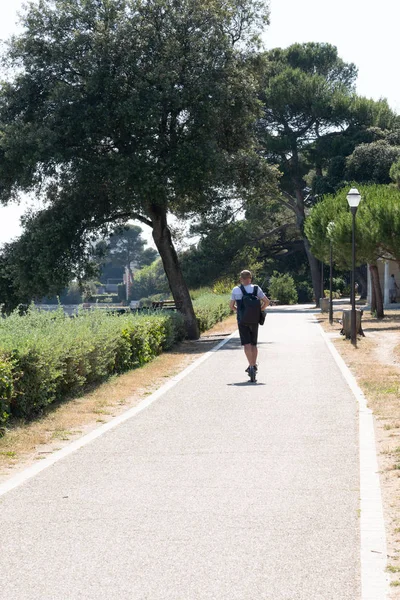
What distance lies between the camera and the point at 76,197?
2888cm

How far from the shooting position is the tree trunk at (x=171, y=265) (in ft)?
101

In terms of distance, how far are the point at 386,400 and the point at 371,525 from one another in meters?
6.55

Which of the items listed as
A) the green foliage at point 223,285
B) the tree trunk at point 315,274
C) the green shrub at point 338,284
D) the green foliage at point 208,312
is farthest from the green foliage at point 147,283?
the green foliage at point 208,312

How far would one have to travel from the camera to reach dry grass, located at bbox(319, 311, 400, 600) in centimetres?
587

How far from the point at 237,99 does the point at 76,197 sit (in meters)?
6.01

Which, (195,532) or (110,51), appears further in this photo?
(110,51)

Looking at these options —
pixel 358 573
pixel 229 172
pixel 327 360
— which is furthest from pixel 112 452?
pixel 229 172

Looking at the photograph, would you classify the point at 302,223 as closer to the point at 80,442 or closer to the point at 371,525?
the point at 80,442

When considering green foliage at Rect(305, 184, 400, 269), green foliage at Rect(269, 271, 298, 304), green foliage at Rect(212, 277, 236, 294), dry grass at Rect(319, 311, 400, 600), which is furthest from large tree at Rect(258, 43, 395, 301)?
dry grass at Rect(319, 311, 400, 600)

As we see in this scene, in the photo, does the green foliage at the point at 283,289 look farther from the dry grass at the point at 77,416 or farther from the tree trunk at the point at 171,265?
the dry grass at the point at 77,416

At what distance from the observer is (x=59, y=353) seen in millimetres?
12094

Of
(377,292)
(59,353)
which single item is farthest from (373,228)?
(59,353)

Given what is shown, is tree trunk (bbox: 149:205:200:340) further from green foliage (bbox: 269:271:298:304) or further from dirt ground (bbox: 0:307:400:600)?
green foliage (bbox: 269:271:298:304)

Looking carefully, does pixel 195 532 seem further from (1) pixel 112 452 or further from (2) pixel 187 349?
(2) pixel 187 349
